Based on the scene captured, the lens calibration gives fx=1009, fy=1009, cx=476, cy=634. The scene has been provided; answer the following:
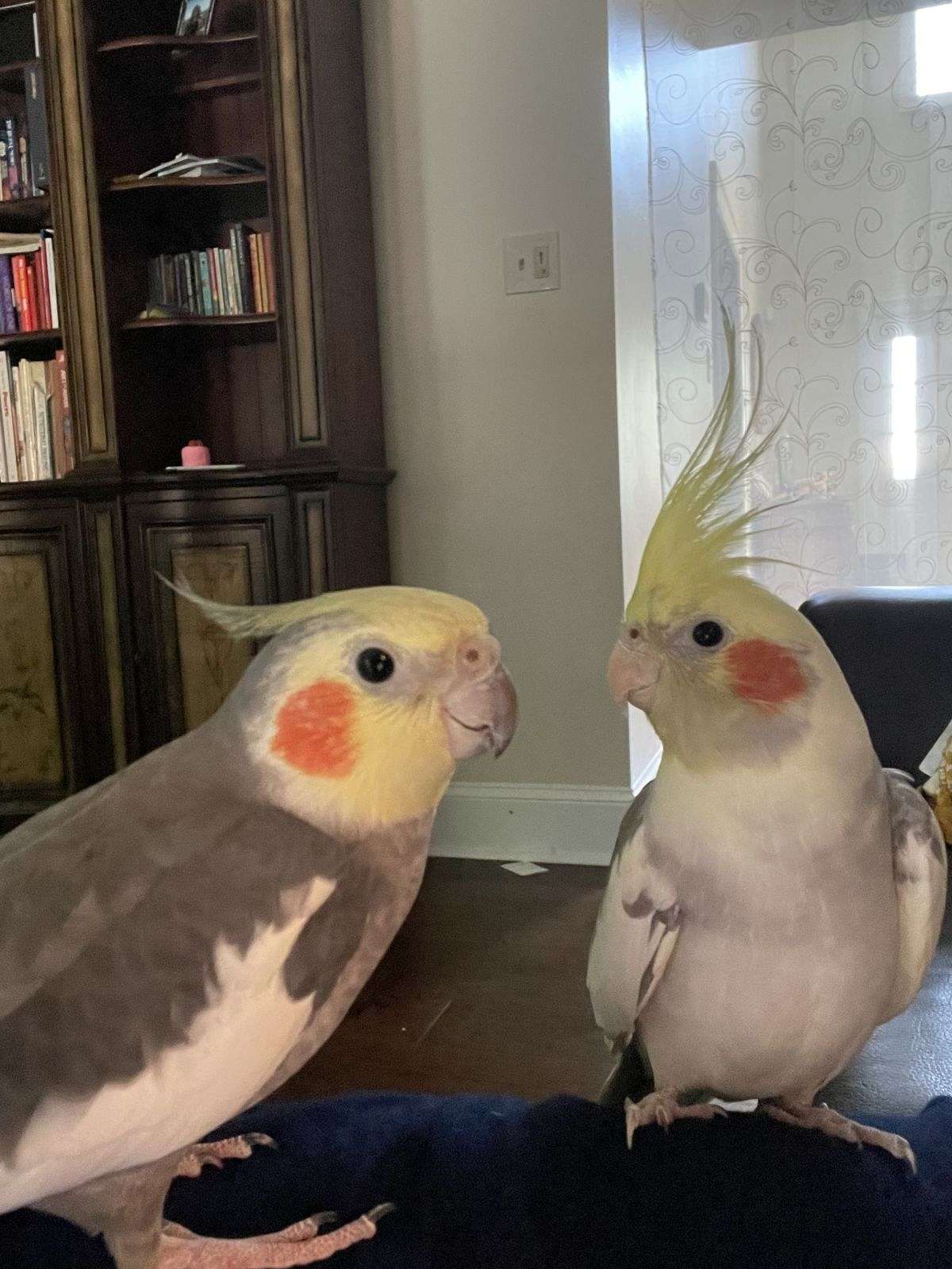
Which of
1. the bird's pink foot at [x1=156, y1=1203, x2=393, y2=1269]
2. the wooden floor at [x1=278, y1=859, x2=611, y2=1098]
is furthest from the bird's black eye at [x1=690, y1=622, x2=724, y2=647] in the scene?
the wooden floor at [x1=278, y1=859, x2=611, y2=1098]

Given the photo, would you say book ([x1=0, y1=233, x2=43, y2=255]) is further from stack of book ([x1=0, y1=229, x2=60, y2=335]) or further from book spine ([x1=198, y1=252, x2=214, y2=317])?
book spine ([x1=198, y1=252, x2=214, y2=317])

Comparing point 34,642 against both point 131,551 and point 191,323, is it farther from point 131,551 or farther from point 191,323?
point 191,323

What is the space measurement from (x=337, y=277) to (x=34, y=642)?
3.72 feet

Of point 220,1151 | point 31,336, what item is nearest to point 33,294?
point 31,336

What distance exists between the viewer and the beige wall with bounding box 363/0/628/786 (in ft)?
7.54

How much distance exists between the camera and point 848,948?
74cm

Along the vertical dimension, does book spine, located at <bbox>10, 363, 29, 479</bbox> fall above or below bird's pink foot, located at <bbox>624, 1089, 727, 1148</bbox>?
above

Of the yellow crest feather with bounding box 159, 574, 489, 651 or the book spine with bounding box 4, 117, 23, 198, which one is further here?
the book spine with bounding box 4, 117, 23, 198

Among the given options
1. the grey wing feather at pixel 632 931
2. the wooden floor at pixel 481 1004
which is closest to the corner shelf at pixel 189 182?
the wooden floor at pixel 481 1004

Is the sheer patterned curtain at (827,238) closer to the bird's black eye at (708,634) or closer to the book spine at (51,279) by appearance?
the book spine at (51,279)

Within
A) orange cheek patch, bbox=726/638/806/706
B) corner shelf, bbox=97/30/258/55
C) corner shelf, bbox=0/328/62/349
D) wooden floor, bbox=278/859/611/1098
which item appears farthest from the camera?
corner shelf, bbox=0/328/62/349

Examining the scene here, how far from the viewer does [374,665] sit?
62 cm

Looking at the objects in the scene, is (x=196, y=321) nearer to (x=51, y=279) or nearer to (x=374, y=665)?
(x=51, y=279)

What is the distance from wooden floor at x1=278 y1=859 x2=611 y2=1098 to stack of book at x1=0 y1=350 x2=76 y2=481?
1.42m
